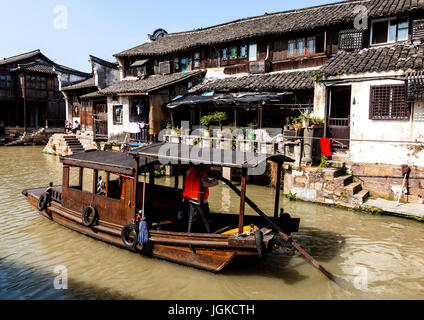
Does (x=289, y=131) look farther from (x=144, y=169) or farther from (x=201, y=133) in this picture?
(x=144, y=169)

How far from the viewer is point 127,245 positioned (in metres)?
6.98

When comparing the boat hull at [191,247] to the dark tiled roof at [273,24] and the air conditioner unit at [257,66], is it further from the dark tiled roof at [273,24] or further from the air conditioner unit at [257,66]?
the air conditioner unit at [257,66]

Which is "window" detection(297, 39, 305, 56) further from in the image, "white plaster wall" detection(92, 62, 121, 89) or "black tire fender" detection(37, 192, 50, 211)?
"white plaster wall" detection(92, 62, 121, 89)

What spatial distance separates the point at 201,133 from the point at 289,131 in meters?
5.47

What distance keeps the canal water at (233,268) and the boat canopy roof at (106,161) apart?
1903mm

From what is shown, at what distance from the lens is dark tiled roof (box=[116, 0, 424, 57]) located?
44.9 ft

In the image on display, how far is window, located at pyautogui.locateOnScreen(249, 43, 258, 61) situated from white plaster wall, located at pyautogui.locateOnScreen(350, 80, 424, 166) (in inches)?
278

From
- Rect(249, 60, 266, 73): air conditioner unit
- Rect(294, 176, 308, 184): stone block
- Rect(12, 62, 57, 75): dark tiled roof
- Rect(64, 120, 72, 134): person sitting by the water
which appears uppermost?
Rect(12, 62, 57, 75): dark tiled roof

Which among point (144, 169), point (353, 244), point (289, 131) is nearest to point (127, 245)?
point (144, 169)

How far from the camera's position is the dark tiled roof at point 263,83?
48.2ft

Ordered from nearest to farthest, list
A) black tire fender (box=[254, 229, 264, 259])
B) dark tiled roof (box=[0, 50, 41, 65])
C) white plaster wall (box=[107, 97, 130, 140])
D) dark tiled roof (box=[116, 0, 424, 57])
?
black tire fender (box=[254, 229, 264, 259]) → dark tiled roof (box=[116, 0, 424, 57]) → white plaster wall (box=[107, 97, 130, 140]) → dark tiled roof (box=[0, 50, 41, 65])

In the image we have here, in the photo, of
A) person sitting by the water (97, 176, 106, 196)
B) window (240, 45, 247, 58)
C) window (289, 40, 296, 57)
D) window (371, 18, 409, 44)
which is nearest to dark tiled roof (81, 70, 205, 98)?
window (240, 45, 247, 58)

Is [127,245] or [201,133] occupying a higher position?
[201,133]

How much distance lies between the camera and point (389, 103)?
11250 mm
